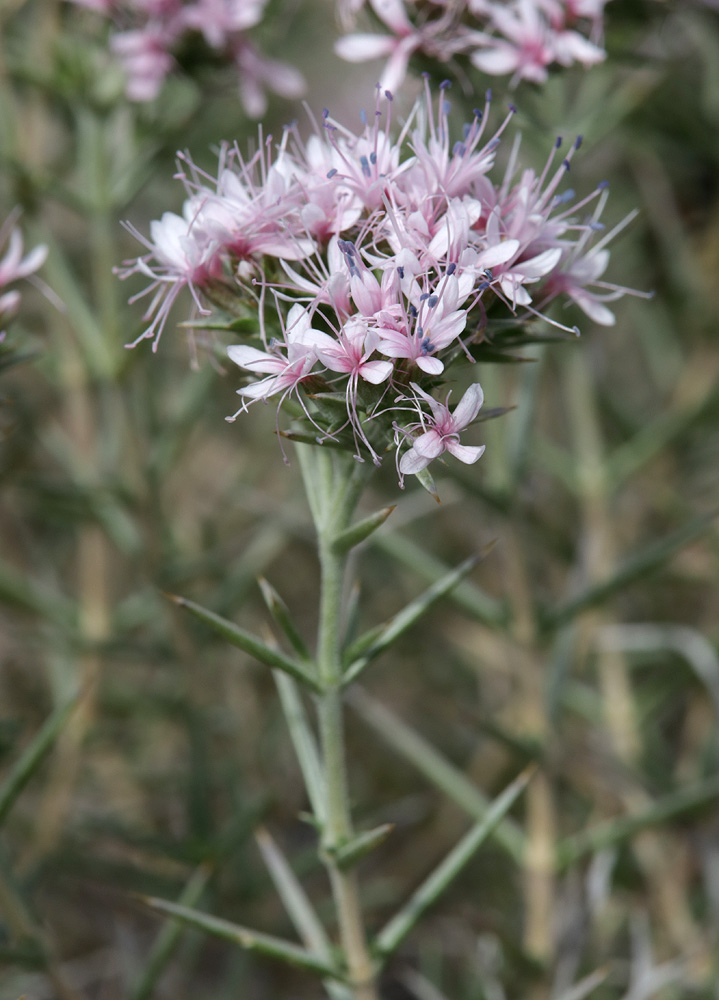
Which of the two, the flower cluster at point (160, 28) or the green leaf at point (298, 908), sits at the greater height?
the flower cluster at point (160, 28)

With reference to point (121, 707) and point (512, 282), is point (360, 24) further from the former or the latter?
point (121, 707)

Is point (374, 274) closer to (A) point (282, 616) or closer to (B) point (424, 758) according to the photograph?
(A) point (282, 616)

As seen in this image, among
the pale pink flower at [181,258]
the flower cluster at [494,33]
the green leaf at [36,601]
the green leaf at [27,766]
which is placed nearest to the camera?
the pale pink flower at [181,258]

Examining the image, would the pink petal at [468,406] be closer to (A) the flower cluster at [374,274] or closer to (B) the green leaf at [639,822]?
(A) the flower cluster at [374,274]

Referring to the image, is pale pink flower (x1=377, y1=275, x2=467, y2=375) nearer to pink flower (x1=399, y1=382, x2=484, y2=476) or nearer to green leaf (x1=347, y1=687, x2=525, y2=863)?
pink flower (x1=399, y1=382, x2=484, y2=476)

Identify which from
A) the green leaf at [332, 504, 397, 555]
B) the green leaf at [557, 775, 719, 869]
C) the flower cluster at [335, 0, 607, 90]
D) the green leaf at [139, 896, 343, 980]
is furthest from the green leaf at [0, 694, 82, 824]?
the flower cluster at [335, 0, 607, 90]

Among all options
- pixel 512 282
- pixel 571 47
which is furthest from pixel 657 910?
pixel 571 47

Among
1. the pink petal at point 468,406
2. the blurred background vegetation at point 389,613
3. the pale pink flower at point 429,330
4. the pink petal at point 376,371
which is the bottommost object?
the blurred background vegetation at point 389,613

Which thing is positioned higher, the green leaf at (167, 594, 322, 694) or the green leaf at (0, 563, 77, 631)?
the green leaf at (167, 594, 322, 694)

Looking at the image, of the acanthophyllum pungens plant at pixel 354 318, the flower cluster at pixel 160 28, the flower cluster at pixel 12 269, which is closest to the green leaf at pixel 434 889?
the acanthophyllum pungens plant at pixel 354 318
